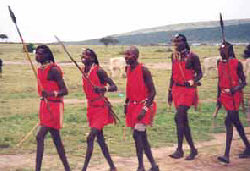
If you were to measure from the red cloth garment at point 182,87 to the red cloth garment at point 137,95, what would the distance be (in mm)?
907

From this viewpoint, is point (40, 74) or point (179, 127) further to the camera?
point (179, 127)

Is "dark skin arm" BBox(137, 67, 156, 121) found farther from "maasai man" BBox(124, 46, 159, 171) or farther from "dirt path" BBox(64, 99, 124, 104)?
"dirt path" BBox(64, 99, 124, 104)

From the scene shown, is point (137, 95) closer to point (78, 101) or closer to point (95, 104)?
point (95, 104)

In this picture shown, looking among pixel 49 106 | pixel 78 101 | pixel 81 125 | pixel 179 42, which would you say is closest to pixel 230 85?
pixel 179 42

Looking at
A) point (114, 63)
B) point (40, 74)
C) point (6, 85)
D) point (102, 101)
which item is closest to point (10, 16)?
point (40, 74)

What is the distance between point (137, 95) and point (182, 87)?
1179 mm

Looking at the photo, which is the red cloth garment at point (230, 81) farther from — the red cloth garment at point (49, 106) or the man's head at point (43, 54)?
the man's head at point (43, 54)

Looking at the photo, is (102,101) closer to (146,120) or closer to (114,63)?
(146,120)

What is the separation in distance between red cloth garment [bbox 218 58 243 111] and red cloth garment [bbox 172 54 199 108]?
498mm

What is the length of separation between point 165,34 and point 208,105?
147 metres

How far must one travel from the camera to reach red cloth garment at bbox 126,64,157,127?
6.26m

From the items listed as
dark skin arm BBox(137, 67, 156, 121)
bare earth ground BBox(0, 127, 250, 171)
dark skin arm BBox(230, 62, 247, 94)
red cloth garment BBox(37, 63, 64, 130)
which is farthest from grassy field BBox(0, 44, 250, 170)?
dark skin arm BBox(230, 62, 247, 94)

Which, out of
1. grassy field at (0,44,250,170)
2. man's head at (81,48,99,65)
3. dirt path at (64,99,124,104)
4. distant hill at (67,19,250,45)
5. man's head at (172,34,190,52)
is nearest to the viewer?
man's head at (81,48,99,65)

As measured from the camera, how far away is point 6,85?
20156 mm
